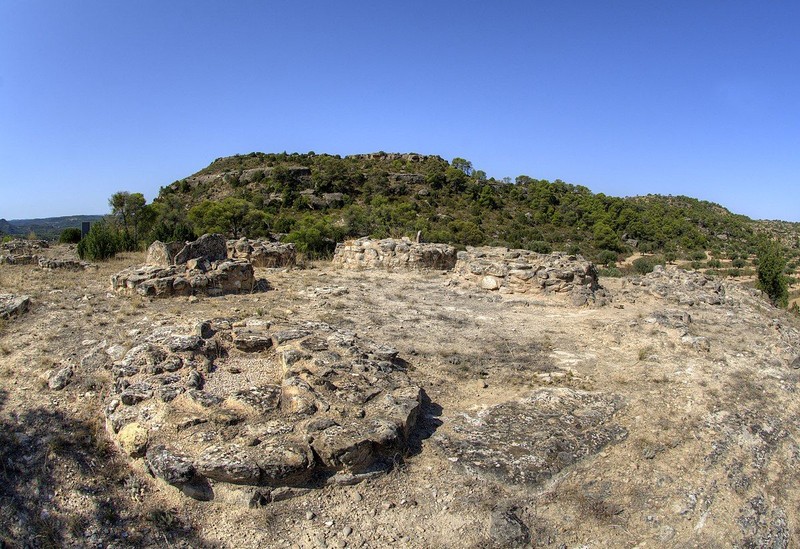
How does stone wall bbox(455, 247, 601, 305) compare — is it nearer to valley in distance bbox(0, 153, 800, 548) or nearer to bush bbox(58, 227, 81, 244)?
valley in distance bbox(0, 153, 800, 548)

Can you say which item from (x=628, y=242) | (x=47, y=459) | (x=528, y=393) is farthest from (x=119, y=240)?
(x=628, y=242)

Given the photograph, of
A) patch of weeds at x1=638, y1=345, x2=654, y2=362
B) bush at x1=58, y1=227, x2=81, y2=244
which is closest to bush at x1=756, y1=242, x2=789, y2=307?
patch of weeds at x1=638, y1=345, x2=654, y2=362

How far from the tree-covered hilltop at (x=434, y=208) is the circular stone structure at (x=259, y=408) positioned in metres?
22.6

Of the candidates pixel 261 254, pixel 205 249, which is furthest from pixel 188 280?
pixel 261 254

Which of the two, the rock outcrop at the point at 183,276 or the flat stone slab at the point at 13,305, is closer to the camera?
the flat stone slab at the point at 13,305

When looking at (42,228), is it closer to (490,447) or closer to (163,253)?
(163,253)

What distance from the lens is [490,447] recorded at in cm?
496

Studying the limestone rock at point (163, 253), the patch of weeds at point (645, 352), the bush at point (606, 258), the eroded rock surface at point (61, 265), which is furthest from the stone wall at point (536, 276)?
the bush at point (606, 258)

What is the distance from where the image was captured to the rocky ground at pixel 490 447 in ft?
13.2

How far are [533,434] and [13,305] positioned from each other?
8.72m

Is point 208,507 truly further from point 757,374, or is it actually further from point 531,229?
point 531,229

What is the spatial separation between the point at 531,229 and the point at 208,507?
40.4 metres

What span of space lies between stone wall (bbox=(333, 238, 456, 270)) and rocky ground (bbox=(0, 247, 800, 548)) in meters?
6.43

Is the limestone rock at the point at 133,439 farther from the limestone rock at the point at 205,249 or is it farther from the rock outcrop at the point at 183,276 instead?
the limestone rock at the point at 205,249
